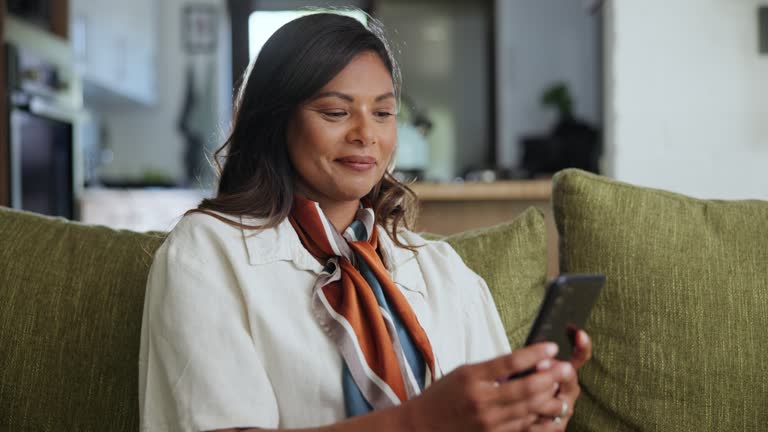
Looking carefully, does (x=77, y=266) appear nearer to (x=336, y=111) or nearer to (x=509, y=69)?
(x=336, y=111)

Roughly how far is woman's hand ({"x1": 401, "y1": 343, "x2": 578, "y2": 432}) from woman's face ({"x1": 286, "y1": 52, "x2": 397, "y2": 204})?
367 millimetres

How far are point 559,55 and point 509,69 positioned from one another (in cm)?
39

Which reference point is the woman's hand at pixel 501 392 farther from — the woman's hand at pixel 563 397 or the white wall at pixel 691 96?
the white wall at pixel 691 96

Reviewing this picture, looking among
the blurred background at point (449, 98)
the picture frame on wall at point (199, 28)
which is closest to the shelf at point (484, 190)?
the blurred background at point (449, 98)

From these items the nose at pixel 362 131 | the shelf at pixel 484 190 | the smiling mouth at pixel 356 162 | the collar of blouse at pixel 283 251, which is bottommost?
the shelf at pixel 484 190

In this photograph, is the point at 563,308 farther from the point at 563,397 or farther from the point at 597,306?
the point at 597,306

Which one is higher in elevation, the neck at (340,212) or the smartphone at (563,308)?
the neck at (340,212)

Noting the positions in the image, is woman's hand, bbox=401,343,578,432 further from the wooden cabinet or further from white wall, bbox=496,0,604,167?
white wall, bbox=496,0,604,167

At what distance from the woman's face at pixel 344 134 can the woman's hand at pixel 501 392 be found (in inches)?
14.4

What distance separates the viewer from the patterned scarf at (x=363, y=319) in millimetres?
1003

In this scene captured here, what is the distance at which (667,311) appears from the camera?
55.2 inches

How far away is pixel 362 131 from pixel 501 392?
42cm

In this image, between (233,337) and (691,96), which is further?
(691,96)

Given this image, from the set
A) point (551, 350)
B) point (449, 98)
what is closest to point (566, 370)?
point (551, 350)
